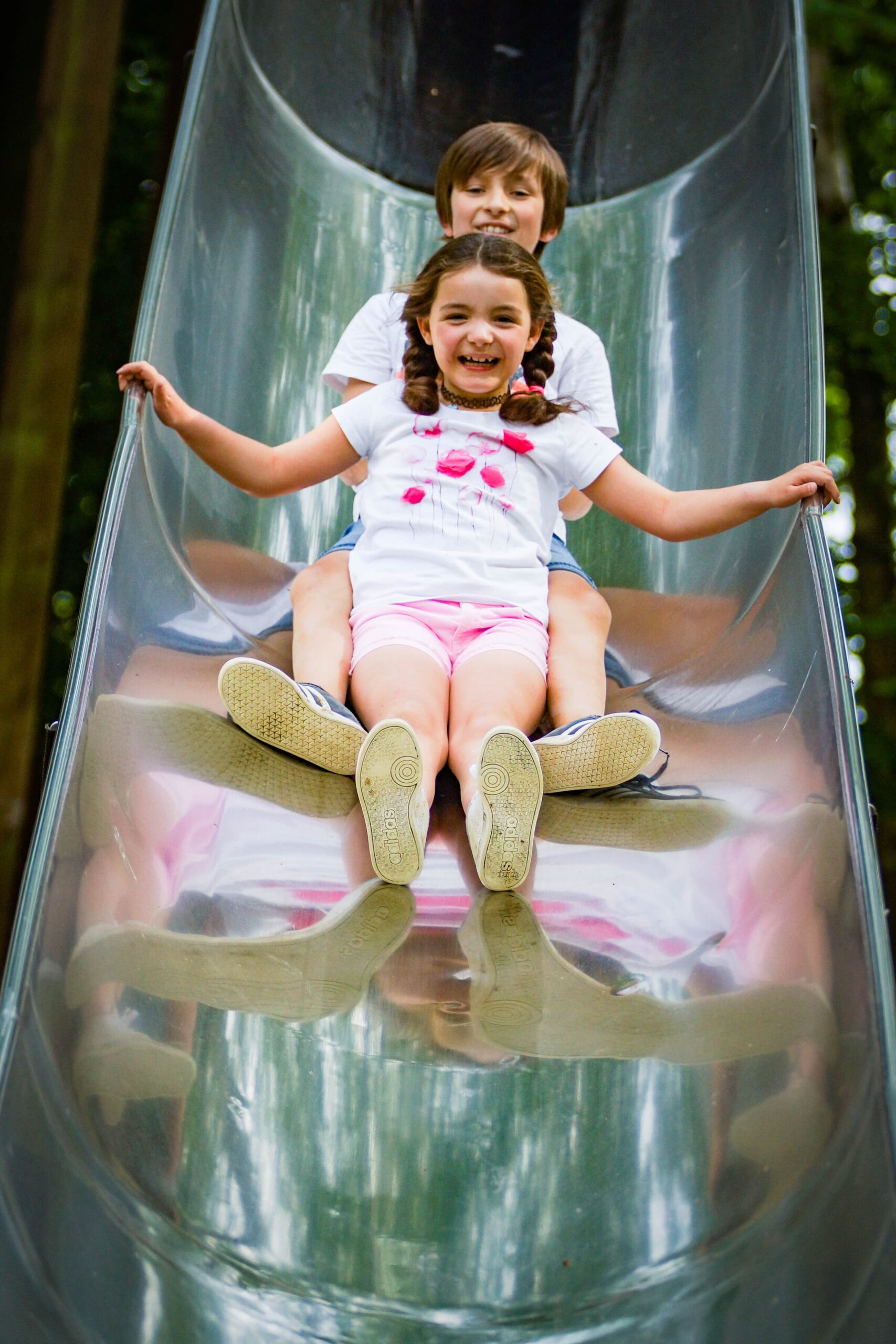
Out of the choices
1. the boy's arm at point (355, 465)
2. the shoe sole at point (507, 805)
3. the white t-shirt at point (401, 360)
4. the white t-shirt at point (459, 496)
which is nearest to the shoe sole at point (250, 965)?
the shoe sole at point (507, 805)

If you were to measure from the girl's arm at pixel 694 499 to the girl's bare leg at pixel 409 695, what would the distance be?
1.19 ft

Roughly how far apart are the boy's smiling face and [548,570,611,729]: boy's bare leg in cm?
69

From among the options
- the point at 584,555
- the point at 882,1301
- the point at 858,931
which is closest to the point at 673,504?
the point at 584,555

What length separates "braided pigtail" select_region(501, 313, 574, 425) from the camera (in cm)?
Answer: 182

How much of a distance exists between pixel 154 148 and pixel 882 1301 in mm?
5440

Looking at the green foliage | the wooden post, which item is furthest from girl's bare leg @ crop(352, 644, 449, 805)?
the green foliage

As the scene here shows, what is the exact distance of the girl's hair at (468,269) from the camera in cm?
180

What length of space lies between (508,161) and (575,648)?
0.96m

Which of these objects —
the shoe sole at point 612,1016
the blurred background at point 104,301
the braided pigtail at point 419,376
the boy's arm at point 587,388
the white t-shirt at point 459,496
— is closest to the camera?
the shoe sole at point 612,1016

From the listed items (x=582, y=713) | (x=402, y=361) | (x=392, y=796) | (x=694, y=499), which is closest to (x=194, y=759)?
(x=392, y=796)

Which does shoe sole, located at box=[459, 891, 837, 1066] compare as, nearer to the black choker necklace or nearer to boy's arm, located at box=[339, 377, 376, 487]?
the black choker necklace

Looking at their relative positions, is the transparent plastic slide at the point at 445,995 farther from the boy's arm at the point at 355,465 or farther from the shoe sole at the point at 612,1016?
the boy's arm at the point at 355,465

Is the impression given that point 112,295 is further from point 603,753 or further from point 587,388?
point 603,753

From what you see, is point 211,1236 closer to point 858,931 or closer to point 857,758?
point 858,931
